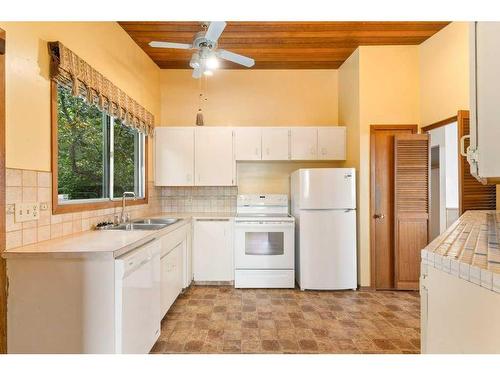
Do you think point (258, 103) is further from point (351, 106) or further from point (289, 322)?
point (289, 322)

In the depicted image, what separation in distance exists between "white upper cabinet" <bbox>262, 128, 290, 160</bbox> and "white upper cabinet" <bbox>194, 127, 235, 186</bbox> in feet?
1.54

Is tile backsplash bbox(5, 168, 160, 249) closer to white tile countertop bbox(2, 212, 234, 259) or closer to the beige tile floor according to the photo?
white tile countertop bbox(2, 212, 234, 259)

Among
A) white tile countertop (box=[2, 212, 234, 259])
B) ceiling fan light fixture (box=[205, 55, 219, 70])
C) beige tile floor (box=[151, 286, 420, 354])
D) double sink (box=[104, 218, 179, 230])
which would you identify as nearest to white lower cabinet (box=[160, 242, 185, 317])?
beige tile floor (box=[151, 286, 420, 354])

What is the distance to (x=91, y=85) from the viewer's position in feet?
7.44

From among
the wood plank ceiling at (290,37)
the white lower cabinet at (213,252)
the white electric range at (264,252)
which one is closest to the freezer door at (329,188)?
the white electric range at (264,252)

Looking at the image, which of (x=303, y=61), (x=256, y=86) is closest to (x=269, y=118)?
(x=256, y=86)

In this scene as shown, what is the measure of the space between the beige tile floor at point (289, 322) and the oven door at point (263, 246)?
323 mm

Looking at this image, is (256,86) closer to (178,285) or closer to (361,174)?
(361,174)

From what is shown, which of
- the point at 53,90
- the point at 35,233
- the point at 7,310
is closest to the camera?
the point at 7,310

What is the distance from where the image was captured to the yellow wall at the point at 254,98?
4207 mm

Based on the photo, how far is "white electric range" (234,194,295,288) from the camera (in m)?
3.49

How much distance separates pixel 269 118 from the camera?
4.23 meters

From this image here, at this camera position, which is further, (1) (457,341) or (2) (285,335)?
(2) (285,335)

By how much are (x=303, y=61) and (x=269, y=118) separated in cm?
91
